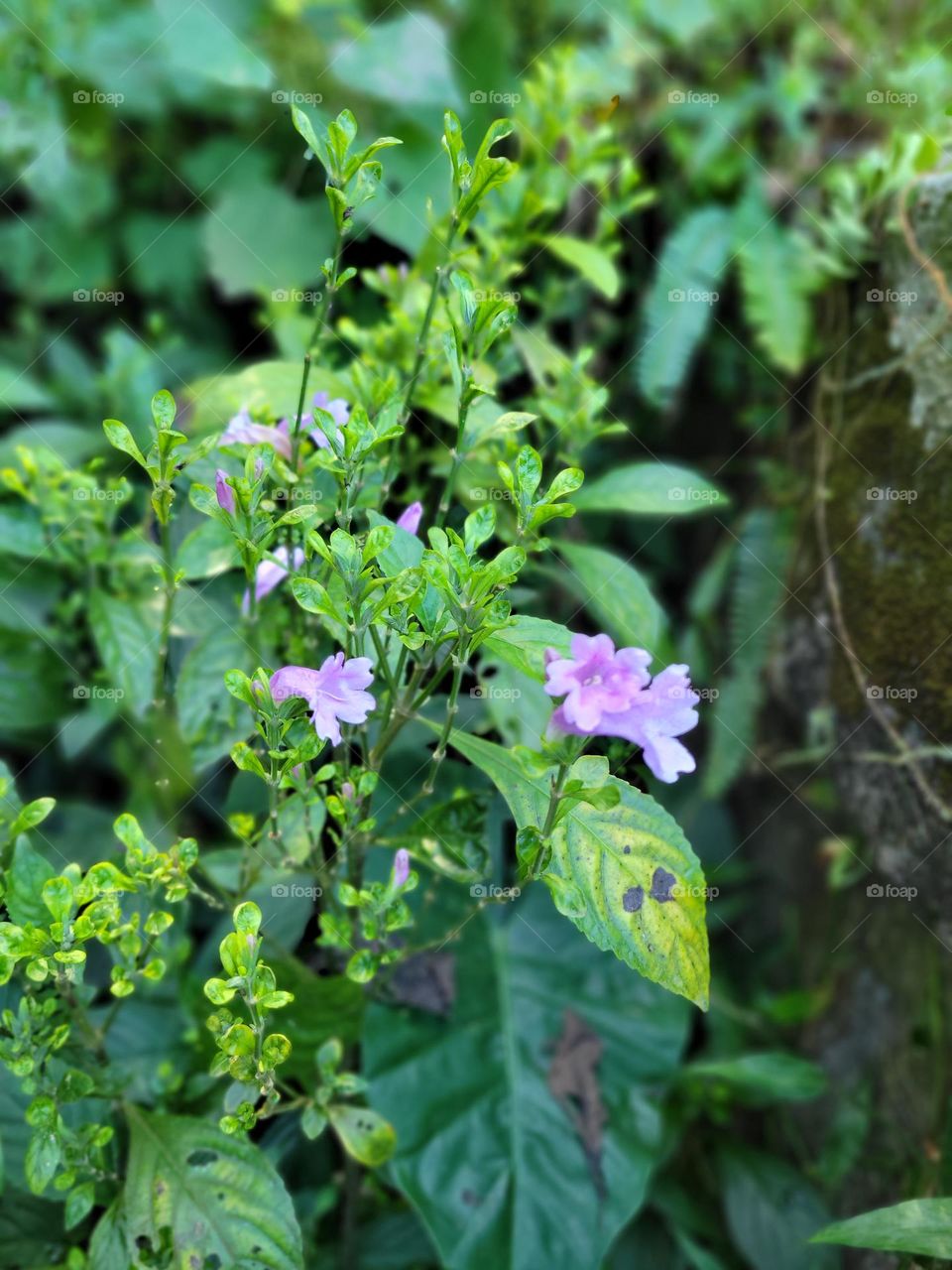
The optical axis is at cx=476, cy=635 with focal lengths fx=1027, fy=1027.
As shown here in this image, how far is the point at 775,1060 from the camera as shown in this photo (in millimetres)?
2033

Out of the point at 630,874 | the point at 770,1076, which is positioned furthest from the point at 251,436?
the point at 770,1076

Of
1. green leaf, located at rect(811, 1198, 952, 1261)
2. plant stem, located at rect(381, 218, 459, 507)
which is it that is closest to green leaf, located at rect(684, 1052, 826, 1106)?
green leaf, located at rect(811, 1198, 952, 1261)

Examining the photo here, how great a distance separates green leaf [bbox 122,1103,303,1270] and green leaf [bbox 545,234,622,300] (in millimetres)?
1503

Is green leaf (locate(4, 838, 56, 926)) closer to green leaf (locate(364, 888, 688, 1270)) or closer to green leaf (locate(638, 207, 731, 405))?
green leaf (locate(364, 888, 688, 1270))

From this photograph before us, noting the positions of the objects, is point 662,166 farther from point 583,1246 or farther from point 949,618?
point 583,1246

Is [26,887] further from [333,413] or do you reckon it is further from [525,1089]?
[525,1089]

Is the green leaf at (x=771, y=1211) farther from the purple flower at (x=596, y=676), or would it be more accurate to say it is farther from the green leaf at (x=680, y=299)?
the green leaf at (x=680, y=299)

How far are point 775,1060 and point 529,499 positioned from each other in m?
1.39

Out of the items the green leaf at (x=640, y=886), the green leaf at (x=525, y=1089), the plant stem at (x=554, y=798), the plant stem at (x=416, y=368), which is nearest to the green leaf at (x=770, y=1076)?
the green leaf at (x=525, y=1089)

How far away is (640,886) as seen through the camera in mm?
1272

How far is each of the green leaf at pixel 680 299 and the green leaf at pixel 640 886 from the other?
1.60 meters

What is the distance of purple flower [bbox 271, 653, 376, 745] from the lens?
116 centimetres

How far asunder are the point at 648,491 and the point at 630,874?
79 centimetres

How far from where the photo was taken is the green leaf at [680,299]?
2.63 m
